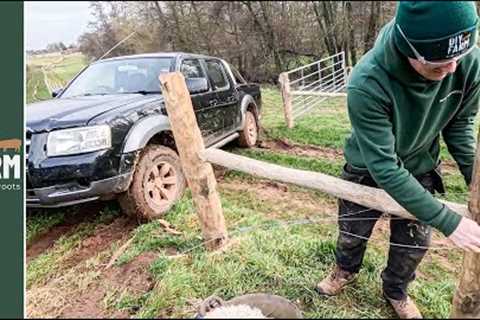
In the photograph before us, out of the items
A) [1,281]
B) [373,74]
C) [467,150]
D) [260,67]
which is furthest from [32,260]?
[260,67]

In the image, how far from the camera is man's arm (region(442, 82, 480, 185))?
2164 millimetres

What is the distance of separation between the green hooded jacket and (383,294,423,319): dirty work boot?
776mm

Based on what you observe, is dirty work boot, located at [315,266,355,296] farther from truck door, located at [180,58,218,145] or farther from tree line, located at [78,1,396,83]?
tree line, located at [78,1,396,83]

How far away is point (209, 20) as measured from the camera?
1032 cm

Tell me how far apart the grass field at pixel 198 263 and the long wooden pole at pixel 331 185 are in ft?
1.75

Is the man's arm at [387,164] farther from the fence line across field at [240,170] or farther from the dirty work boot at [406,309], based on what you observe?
the dirty work boot at [406,309]

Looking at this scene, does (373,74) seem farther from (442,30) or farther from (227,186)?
(227,186)

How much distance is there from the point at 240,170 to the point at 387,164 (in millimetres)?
1121

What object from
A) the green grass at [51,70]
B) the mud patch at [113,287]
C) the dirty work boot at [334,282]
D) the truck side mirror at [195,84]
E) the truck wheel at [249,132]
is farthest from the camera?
the green grass at [51,70]

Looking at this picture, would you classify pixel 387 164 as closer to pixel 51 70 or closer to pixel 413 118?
pixel 413 118

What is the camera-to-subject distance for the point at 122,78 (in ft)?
15.1

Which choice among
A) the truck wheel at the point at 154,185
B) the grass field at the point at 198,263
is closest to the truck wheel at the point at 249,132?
the grass field at the point at 198,263

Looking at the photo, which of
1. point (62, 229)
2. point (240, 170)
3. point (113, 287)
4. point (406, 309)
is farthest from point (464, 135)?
point (62, 229)

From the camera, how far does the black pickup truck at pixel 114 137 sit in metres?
3.30
